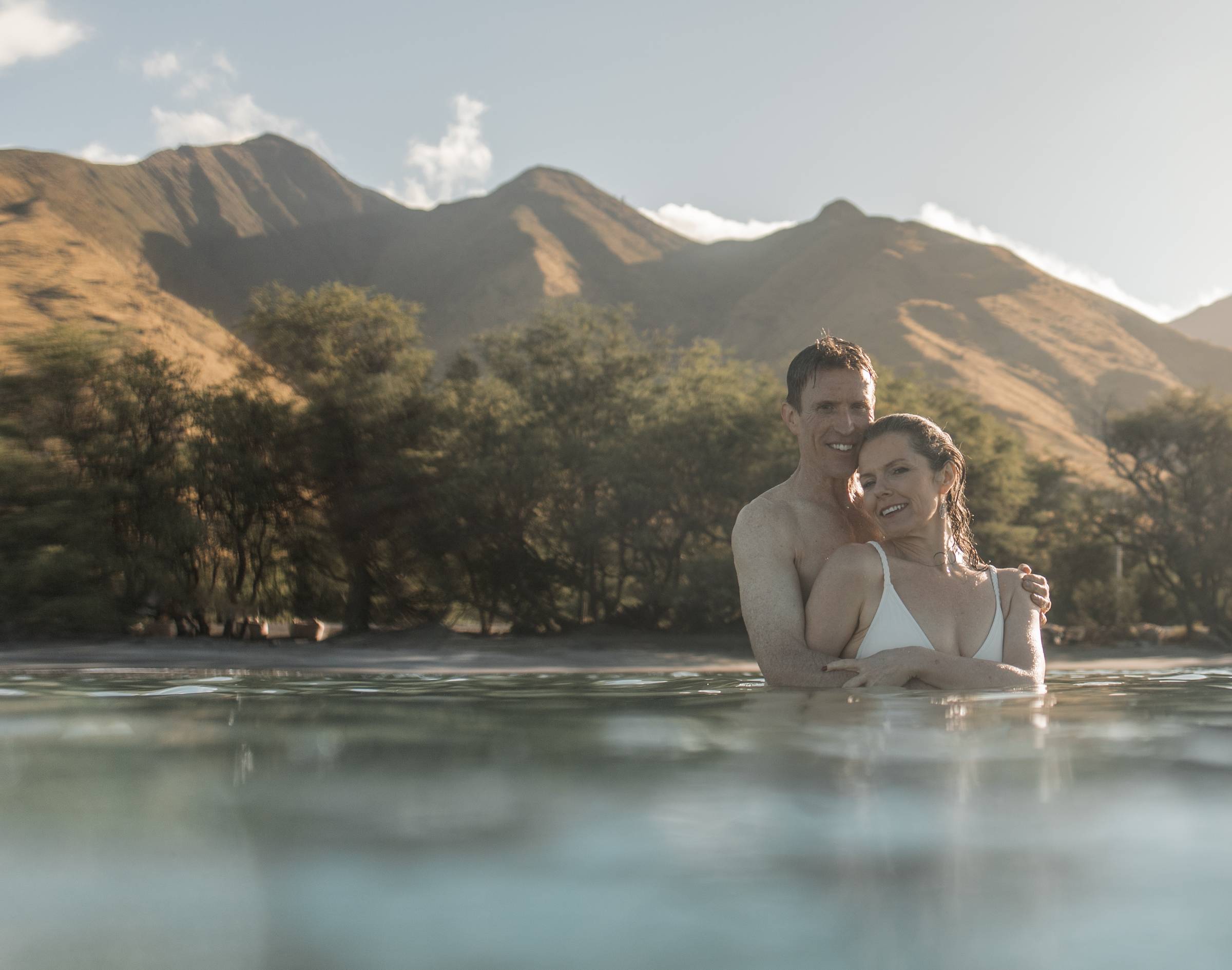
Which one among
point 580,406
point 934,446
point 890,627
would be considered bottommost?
point 890,627

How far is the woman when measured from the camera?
3010mm

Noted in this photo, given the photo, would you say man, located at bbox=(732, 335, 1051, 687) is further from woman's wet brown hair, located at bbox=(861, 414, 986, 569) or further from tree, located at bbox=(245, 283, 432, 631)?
tree, located at bbox=(245, 283, 432, 631)

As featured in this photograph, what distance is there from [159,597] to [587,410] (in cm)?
1089

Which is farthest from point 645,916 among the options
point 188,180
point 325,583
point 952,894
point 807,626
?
point 188,180

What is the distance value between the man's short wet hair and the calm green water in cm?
184

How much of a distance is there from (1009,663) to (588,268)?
472 feet

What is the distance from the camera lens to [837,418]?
3.62 meters

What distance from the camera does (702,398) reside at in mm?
23562

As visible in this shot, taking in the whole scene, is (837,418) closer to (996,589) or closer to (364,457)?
(996,589)

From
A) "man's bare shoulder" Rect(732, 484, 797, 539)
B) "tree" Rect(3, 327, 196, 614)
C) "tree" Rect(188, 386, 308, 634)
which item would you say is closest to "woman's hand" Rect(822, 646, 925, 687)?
"man's bare shoulder" Rect(732, 484, 797, 539)

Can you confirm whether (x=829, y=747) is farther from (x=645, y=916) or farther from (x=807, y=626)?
(x=807, y=626)

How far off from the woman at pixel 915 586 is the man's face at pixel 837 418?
1.28 ft

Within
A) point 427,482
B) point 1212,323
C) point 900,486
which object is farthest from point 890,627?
point 1212,323

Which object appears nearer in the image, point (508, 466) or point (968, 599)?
point (968, 599)
